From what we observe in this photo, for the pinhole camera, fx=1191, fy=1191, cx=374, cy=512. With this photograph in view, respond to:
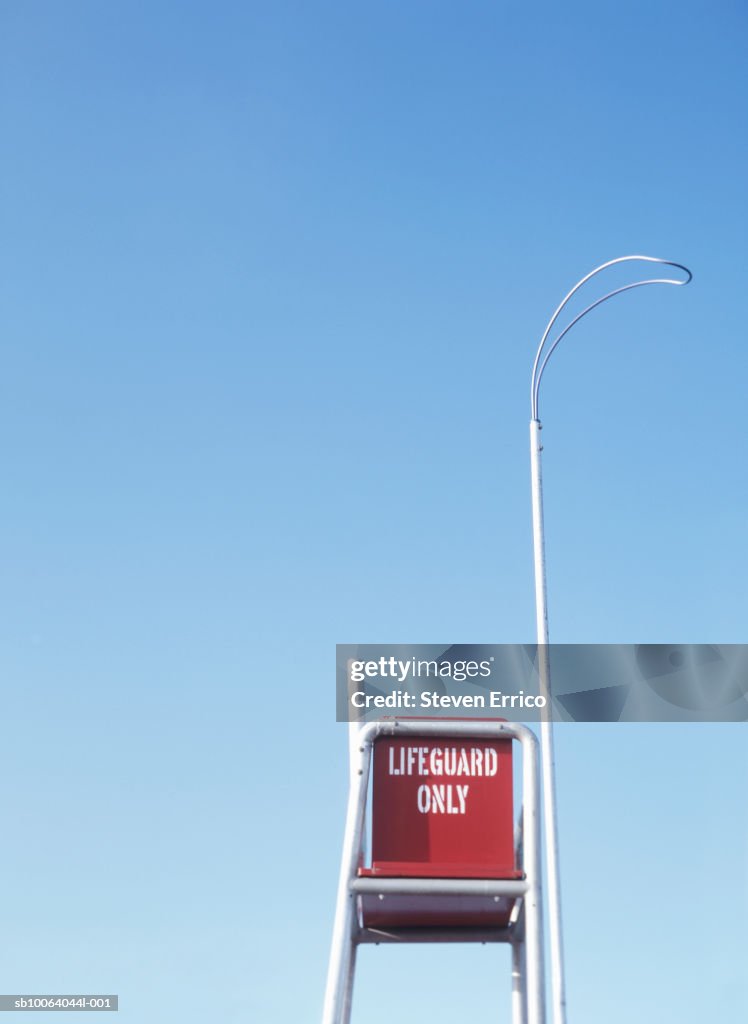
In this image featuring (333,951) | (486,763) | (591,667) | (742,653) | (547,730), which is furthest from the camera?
(742,653)

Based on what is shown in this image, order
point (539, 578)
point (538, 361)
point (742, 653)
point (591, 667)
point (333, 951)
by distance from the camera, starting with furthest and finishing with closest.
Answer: point (742, 653), point (591, 667), point (538, 361), point (539, 578), point (333, 951)

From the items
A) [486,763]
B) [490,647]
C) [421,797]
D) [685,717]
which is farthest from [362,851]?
[685,717]

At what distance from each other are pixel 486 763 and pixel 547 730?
45.7 inches

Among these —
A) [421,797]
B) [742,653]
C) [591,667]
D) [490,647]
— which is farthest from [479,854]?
[742,653]

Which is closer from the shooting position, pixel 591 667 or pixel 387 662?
pixel 387 662

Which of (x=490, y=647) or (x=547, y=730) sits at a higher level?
(x=490, y=647)

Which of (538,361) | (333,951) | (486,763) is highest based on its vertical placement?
(538,361)

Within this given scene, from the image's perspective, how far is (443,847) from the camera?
10195 mm

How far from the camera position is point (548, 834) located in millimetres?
11148

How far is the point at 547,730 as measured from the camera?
37.5ft

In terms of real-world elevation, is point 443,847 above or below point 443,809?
below

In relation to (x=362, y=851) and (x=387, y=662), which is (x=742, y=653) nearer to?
(x=387, y=662)

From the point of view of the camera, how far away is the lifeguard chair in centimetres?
996

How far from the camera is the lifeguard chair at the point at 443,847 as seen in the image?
9.96 metres
